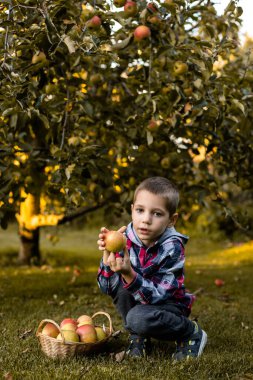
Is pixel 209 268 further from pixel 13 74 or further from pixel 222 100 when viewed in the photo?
pixel 13 74

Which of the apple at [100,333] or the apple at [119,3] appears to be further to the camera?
the apple at [119,3]

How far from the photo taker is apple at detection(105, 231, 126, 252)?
276 centimetres

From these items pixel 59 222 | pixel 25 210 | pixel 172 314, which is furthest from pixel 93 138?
pixel 172 314

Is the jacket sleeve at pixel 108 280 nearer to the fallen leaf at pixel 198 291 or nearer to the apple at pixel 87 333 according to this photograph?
the apple at pixel 87 333

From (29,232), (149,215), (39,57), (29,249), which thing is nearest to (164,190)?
(149,215)

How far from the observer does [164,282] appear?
9.64 feet

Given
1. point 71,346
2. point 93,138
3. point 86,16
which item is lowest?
point 71,346

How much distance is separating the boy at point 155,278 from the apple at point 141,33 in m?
0.94

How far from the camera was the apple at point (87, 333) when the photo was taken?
2.91m

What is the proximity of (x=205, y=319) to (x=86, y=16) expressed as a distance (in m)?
2.38

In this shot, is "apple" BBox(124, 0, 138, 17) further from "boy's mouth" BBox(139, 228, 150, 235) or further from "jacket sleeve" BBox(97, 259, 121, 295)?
"jacket sleeve" BBox(97, 259, 121, 295)

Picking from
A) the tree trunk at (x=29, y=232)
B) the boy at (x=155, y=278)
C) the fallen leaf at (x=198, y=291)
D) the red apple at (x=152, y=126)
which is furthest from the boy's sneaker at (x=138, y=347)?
the tree trunk at (x=29, y=232)

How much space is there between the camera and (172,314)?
2.93 metres

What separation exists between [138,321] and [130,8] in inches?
73.3
